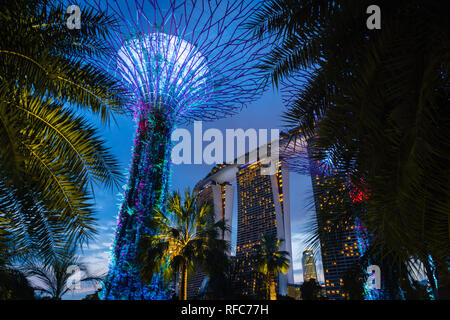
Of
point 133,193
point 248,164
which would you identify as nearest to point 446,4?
point 133,193

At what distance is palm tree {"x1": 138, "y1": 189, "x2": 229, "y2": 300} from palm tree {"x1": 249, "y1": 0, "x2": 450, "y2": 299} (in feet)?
28.8

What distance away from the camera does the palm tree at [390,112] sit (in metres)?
2.94

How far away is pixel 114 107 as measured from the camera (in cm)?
571

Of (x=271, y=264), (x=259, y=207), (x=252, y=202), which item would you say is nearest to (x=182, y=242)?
(x=271, y=264)

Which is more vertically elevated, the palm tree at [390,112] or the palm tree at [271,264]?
the palm tree at [390,112]

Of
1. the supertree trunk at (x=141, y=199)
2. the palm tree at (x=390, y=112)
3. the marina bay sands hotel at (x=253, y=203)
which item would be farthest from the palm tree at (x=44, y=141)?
the marina bay sands hotel at (x=253, y=203)

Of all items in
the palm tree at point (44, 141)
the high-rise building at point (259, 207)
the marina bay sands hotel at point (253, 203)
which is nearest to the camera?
the palm tree at point (44, 141)

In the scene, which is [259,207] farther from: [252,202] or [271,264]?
[271,264]

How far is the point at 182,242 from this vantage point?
14602 mm

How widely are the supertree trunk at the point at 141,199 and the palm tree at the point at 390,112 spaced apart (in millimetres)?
7918

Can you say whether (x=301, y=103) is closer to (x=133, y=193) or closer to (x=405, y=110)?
(x=405, y=110)

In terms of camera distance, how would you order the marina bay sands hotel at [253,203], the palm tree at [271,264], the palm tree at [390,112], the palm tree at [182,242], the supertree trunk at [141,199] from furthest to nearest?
the marina bay sands hotel at [253,203]
the palm tree at [271,264]
the palm tree at [182,242]
the supertree trunk at [141,199]
the palm tree at [390,112]

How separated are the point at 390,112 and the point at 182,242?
13020 millimetres

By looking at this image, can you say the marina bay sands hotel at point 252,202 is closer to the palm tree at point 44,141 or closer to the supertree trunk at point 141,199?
the supertree trunk at point 141,199
